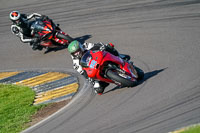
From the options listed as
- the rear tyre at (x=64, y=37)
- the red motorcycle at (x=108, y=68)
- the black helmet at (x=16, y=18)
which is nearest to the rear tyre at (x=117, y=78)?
the red motorcycle at (x=108, y=68)

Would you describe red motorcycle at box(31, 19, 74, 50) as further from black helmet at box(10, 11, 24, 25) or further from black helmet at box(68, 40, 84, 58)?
black helmet at box(68, 40, 84, 58)

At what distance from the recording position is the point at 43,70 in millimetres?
13984

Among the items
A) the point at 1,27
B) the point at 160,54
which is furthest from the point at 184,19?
the point at 1,27

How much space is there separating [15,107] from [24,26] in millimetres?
5125

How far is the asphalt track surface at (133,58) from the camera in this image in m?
8.43

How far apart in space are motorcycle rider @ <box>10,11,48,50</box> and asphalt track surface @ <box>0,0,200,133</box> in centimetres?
60

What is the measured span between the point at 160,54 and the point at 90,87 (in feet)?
8.35

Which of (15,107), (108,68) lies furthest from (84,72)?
(15,107)

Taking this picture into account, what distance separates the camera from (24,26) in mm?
15750

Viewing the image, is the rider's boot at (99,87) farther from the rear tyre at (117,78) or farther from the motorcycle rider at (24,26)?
the motorcycle rider at (24,26)

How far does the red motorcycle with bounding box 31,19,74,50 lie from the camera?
15.1 metres

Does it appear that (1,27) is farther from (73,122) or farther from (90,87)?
(73,122)

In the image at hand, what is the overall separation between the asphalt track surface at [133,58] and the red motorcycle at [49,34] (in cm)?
42

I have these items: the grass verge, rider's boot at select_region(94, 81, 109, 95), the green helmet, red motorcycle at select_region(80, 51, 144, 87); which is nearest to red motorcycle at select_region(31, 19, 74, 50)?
the grass verge
